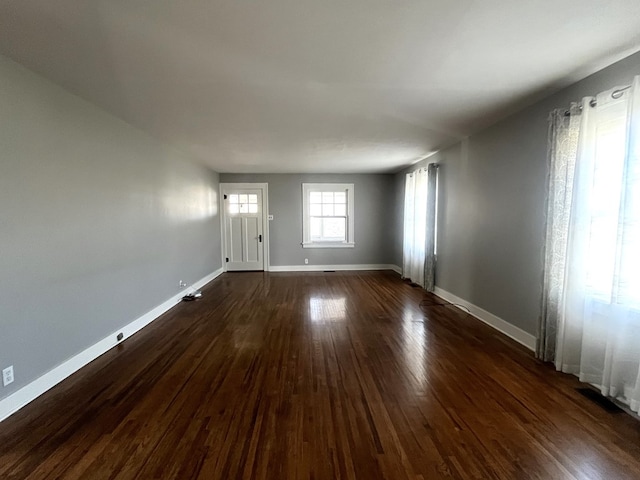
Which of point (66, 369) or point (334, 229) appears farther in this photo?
point (334, 229)

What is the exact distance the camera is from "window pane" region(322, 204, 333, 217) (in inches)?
303

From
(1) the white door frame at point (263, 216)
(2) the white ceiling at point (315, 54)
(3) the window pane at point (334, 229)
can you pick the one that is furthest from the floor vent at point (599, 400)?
(1) the white door frame at point (263, 216)

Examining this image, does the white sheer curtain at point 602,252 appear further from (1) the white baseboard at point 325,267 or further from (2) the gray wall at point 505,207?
(1) the white baseboard at point 325,267

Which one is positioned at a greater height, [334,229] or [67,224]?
[67,224]

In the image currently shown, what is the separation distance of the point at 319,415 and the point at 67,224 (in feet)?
8.36

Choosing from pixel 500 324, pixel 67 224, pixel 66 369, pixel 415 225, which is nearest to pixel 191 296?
pixel 66 369

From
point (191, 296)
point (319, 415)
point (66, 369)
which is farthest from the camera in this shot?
point (191, 296)

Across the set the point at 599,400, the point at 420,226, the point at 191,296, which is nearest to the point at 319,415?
the point at 599,400

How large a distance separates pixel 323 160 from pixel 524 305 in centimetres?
396

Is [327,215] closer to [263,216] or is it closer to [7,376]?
[263,216]

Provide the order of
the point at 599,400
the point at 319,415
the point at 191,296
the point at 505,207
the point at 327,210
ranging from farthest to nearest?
the point at 327,210, the point at 191,296, the point at 505,207, the point at 599,400, the point at 319,415

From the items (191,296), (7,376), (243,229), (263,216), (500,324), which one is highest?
(263,216)

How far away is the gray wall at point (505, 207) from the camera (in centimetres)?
294

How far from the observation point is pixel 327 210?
771 cm
